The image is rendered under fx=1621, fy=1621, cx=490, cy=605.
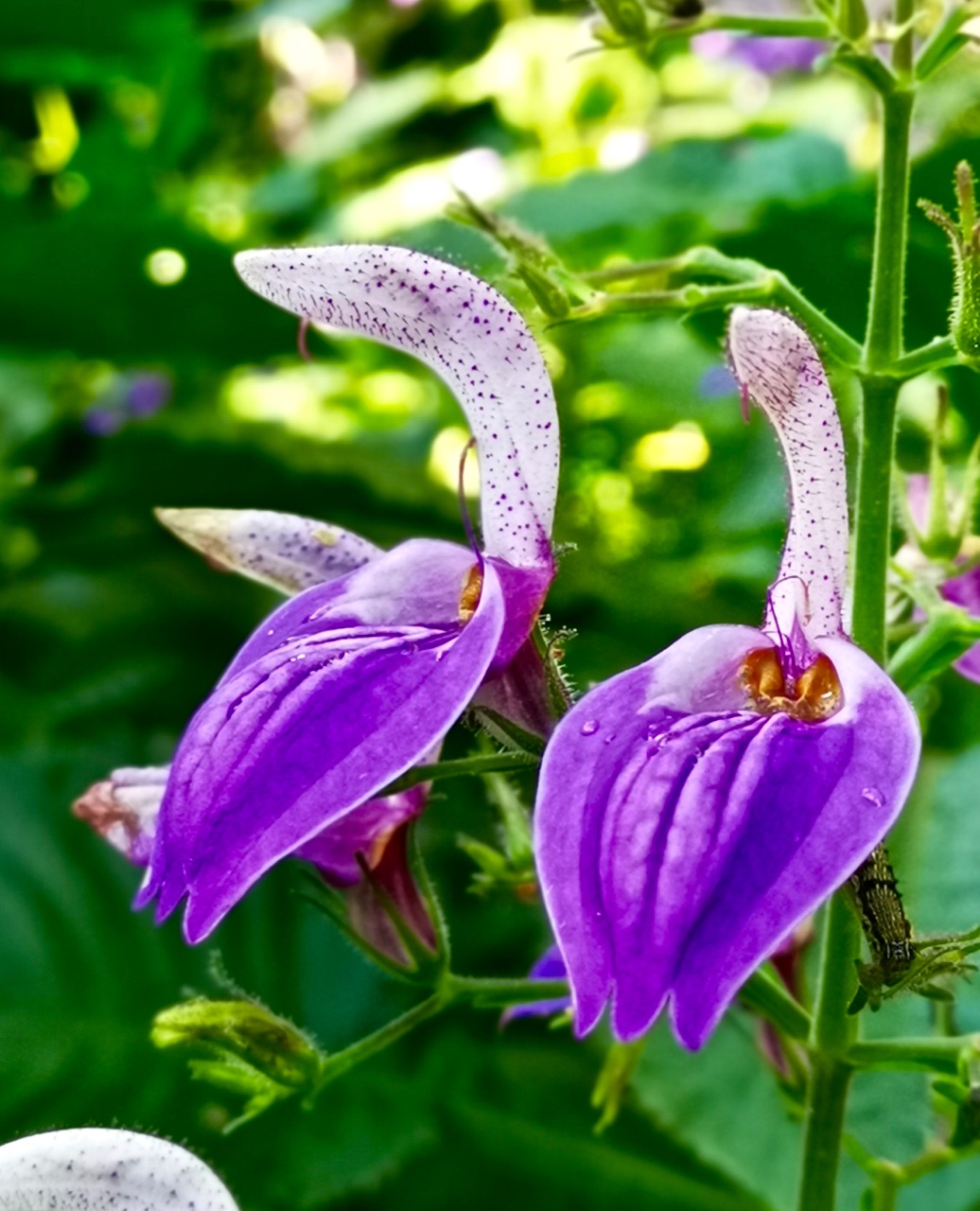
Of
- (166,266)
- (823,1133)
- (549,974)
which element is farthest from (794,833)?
(166,266)

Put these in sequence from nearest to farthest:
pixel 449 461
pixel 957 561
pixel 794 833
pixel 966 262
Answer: pixel 794 833 < pixel 966 262 < pixel 957 561 < pixel 449 461

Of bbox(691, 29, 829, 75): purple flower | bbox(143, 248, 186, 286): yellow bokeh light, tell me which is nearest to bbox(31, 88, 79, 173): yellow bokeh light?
bbox(143, 248, 186, 286): yellow bokeh light

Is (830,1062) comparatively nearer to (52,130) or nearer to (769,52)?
(769,52)

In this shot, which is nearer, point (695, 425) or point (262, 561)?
point (262, 561)

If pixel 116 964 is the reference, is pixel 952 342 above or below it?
above

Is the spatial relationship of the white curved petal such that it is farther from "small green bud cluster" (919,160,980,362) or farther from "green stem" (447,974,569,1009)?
"small green bud cluster" (919,160,980,362)

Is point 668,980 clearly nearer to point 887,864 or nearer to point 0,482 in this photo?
point 887,864

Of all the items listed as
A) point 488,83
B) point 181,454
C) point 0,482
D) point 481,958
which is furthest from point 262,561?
point 488,83
